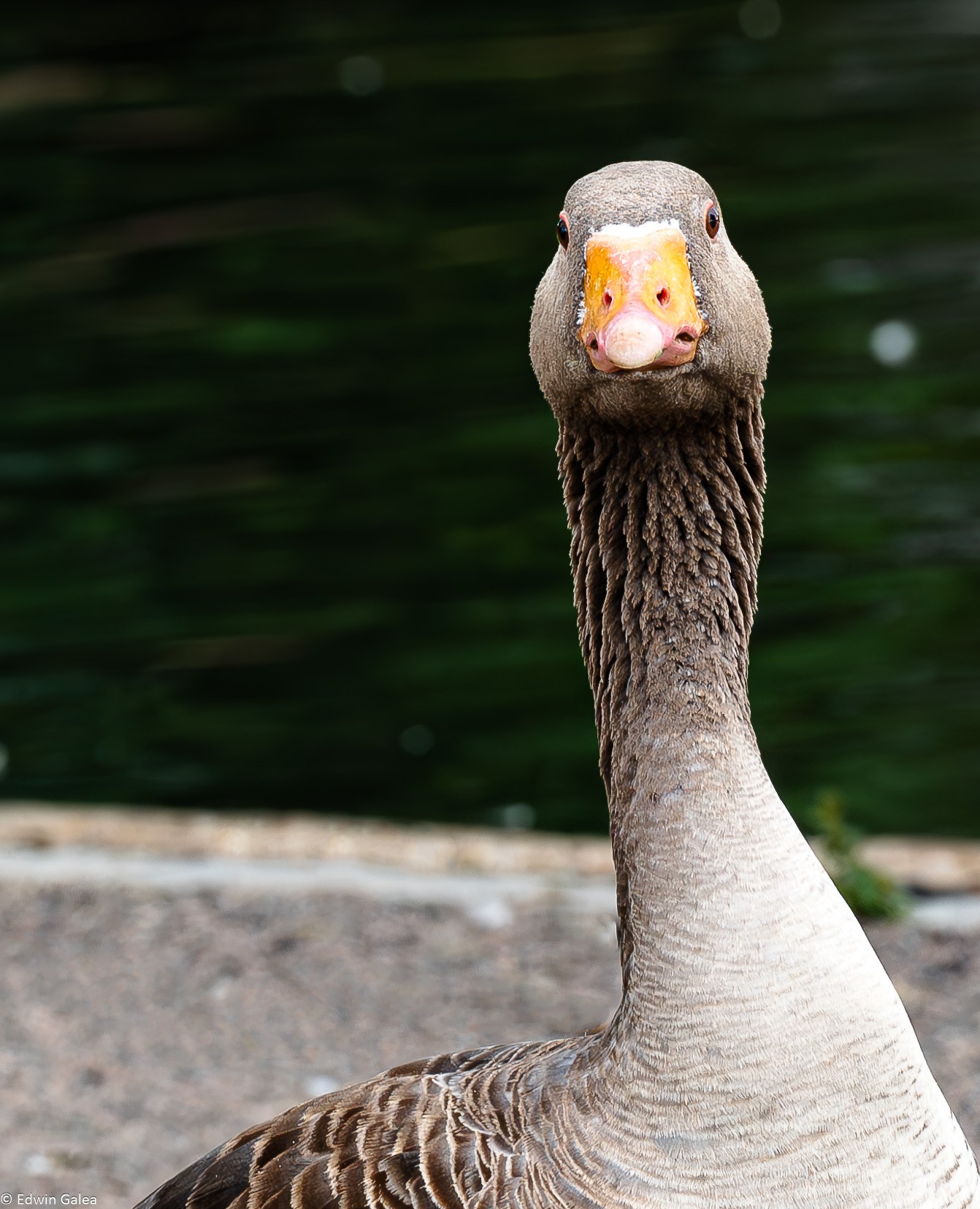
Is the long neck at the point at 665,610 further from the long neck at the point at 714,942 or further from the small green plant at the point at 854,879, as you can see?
the small green plant at the point at 854,879

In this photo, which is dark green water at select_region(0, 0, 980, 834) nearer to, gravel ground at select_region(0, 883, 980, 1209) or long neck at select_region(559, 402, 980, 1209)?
gravel ground at select_region(0, 883, 980, 1209)

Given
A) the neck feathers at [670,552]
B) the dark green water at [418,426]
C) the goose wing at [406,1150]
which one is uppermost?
the neck feathers at [670,552]

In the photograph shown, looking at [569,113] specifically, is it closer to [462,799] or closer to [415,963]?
[462,799]

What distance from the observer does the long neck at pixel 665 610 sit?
110 inches

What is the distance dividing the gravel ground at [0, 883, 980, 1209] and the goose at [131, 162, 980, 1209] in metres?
1.51

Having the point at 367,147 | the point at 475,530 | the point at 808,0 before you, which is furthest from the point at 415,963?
the point at 808,0

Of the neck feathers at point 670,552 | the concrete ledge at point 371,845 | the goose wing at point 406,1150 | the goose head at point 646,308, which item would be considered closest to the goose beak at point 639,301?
the goose head at point 646,308

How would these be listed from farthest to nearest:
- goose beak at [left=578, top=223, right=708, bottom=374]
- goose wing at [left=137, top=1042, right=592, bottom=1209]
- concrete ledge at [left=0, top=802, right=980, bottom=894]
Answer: concrete ledge at [left=0, top=802, right=980, bottom=894]
goose wing at [left=137, top=1042, right=592, bottom=1209]
goose beak at [left=578, top=223, right=708, bottom=374]

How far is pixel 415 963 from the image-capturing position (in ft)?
16.7

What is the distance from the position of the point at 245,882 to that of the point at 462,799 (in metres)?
1.82

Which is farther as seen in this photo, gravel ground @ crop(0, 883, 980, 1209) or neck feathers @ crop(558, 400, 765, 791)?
gravel ground @ crop(0, 883, 980, 1209)

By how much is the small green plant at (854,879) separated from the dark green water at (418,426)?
155cm

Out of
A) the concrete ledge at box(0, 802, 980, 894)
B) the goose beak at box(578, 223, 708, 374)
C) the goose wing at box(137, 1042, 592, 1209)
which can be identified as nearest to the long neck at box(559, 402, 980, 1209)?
the goose wing at box(137, 1042, 592, 1209)

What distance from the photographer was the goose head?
254 cm
